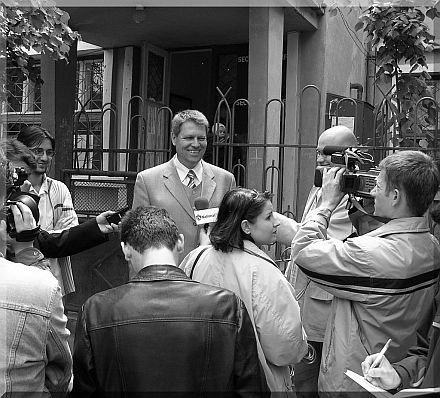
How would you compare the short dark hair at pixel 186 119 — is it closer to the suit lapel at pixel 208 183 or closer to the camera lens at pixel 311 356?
the suit lapel at pixel 208 183

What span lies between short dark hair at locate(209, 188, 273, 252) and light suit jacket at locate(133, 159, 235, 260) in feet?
3.95

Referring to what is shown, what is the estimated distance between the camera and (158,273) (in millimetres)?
2074

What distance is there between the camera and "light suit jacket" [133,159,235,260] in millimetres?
3857

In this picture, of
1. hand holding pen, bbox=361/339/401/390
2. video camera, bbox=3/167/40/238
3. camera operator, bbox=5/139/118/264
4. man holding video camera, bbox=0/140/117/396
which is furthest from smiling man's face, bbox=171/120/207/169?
hand holding pen, bbox=361/339/401/390

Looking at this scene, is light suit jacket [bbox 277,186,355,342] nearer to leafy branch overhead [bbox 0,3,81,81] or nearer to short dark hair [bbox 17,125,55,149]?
short dark hair [bbox 17,125,55,149]

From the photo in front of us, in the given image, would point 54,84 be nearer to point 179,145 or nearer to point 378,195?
point 179,145

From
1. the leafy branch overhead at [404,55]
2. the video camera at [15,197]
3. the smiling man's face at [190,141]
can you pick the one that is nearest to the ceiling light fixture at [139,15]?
the leafy branch overhead at [404,55]

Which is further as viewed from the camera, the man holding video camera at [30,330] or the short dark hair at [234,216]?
the short dark hair at [234,216]

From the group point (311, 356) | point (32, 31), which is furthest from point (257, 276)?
point (32, 31)

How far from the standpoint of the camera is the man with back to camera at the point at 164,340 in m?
1.98

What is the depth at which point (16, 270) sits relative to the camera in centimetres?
192

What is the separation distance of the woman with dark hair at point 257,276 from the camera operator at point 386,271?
0.17 m

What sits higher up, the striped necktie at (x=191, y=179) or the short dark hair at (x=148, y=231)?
the striped necktie at (x=191, y=179)

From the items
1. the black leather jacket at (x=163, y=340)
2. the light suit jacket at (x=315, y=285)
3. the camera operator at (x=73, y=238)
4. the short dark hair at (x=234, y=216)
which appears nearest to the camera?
the black leather jacket at (x=163, y=340)
